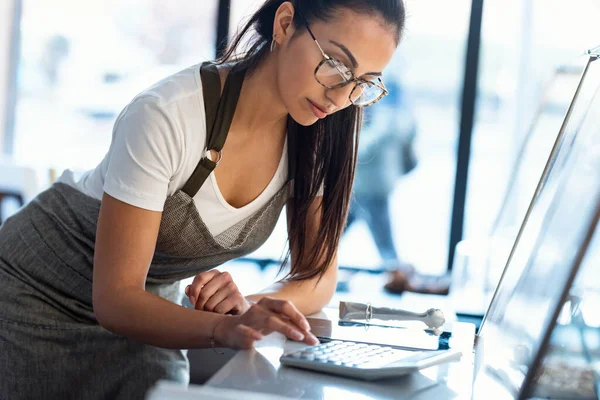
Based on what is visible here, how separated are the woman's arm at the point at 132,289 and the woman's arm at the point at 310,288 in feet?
0.89

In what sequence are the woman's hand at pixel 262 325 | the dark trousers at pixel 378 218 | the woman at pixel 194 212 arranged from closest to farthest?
1. the woman's hand at pixel 262 325
2. the woman at pixel 194 212
3. the dark trousers at pixel 378 218

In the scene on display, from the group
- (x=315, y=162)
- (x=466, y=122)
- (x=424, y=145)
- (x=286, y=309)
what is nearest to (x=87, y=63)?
(x=424, y=145)

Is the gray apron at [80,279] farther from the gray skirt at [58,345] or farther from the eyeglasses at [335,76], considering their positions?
the eyeglasses at [335,76]

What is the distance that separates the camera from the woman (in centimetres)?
112

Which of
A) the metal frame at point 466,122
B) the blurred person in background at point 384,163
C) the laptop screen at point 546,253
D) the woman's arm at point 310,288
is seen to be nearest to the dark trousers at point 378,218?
the blurred person in background at point 384,163

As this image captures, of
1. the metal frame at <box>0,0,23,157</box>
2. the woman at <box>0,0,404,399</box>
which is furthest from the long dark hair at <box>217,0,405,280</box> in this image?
the metal frame at <box>0,0,23,157</box>

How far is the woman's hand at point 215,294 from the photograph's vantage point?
1.17 m

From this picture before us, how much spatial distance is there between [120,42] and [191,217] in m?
4.22

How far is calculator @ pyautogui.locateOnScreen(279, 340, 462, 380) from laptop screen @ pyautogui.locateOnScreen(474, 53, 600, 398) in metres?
0.06

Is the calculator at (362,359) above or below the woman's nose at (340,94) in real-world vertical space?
below

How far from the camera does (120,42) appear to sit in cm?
524

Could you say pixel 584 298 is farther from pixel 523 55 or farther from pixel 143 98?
pixel 523 55

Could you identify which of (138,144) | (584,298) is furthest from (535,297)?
(138,144)

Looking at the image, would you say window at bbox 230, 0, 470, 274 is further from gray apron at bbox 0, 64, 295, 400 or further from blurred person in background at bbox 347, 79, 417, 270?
gray apron at bbox 0, 64, 295, 400
